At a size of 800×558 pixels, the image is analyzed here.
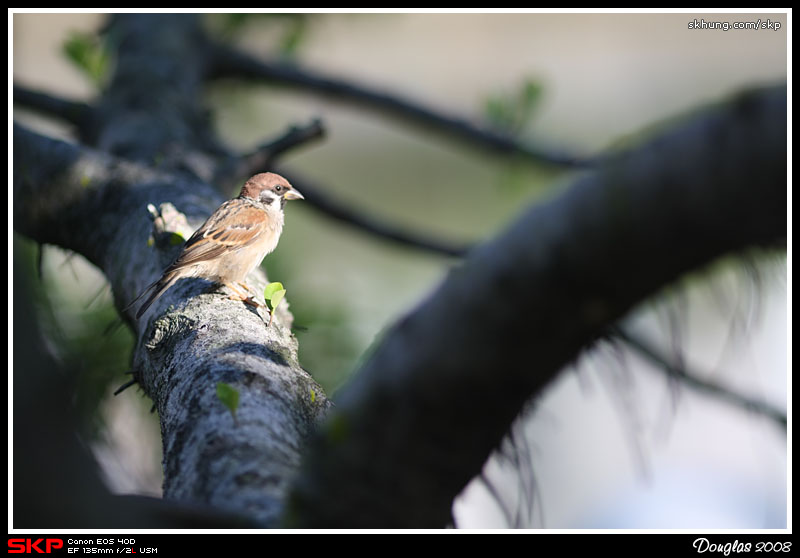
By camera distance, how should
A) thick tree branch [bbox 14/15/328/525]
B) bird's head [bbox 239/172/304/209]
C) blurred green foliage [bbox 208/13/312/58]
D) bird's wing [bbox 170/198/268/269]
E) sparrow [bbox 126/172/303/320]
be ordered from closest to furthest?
thick tree branch [bbox 14/15/328/525] → sparrow [bbox 126/172/303/320] → bird's wing [bbox 170/198/268/269] → bird's head [bbox 239/172/304/209] → blurred green foliage [bbox 208/13/312/58]

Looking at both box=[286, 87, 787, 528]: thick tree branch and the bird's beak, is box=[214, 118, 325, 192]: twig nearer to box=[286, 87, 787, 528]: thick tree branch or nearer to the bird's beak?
the bird's beak

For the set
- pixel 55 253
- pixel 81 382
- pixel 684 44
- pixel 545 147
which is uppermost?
pixel 684 44

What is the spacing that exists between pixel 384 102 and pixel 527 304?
408 centimetres

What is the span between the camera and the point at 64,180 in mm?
3727

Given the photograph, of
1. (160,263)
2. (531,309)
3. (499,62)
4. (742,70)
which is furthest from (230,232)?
(742,70)

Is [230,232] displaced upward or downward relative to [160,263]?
upward

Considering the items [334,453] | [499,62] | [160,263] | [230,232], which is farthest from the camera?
[499,62]

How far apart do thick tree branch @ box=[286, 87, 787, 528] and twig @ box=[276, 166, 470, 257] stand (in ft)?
10.5

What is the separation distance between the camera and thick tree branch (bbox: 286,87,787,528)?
108 centimetres

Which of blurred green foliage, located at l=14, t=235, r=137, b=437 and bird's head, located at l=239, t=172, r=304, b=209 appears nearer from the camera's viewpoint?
blurred green foliage, located at l=14, t=235, r=137, b=437
